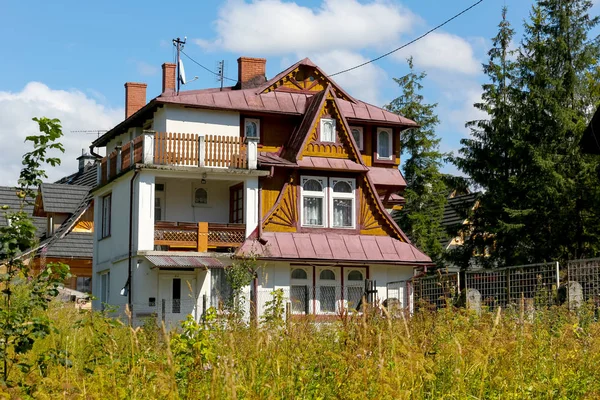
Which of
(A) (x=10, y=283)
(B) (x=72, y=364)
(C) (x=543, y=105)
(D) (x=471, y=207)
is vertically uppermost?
(C) (x=543, y=105)

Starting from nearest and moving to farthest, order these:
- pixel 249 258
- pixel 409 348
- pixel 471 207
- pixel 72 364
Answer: pixel 409 348 < pixel 72 364 < pixel 249 258 < pixel 471 207

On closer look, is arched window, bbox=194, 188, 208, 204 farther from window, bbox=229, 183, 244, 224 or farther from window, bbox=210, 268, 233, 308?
window, bbox=210, 268, 233, 308

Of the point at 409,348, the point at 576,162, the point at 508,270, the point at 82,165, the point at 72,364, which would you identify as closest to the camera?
the point at 409,348

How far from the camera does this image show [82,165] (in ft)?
212

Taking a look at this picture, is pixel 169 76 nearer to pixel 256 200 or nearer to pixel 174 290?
pixel 256 200

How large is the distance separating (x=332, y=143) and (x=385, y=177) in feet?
12.2

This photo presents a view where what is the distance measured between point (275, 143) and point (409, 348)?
107 ft

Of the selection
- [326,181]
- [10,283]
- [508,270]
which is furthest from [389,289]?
[10,283]

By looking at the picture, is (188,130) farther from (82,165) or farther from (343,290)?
(82,165)

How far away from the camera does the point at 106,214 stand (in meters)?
41.7

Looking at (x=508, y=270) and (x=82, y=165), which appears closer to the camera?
(x=508, y=270)

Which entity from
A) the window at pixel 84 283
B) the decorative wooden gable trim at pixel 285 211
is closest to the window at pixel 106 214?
the decorative wooden gable trim at pixel 285 211

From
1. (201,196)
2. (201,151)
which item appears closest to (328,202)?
(201,196)

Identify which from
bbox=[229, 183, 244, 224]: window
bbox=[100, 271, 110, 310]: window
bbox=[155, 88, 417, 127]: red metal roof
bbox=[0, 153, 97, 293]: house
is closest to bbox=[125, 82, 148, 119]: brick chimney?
bbox=[0, 153, 97, 293]: house
